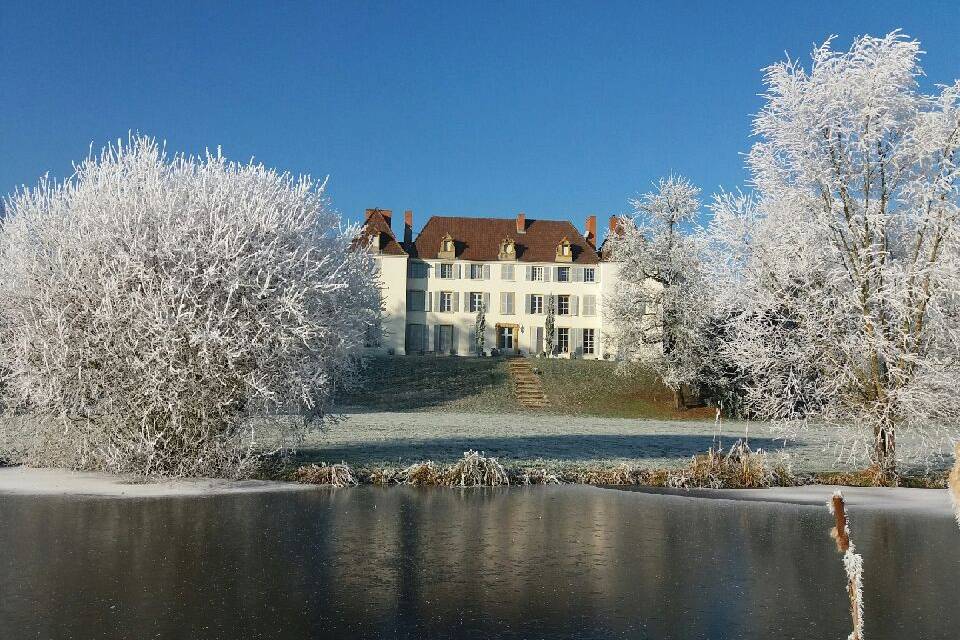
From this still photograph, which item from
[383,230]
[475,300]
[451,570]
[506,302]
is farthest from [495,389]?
[451,570]

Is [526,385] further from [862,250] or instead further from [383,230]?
[862,250]

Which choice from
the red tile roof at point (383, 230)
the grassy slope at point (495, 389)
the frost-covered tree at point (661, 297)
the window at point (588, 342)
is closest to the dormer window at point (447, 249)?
the red tile roof at point (383, 230)

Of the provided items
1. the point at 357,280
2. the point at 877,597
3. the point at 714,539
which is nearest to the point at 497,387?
the point at 357,280

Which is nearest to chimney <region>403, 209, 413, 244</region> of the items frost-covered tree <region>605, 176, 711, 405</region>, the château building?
the château building

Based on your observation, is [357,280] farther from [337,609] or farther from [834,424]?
[337,609]

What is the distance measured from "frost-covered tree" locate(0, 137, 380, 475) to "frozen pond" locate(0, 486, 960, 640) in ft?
6.90

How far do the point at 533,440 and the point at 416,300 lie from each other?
117 ft

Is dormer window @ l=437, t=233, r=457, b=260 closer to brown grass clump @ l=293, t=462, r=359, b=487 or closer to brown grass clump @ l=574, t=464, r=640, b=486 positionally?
brown grass clump @ l=574, t=464, r=640, b=486

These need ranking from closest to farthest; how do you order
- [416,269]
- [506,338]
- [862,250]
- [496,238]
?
[862,250] < [416,269] < [506,338] < [496,238]

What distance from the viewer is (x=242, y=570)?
365 inches

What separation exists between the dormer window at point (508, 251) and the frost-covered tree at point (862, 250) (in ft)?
146

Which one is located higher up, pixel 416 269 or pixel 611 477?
pixel 416 269

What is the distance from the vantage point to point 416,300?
201ft

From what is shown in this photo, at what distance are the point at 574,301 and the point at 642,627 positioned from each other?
181 ft
